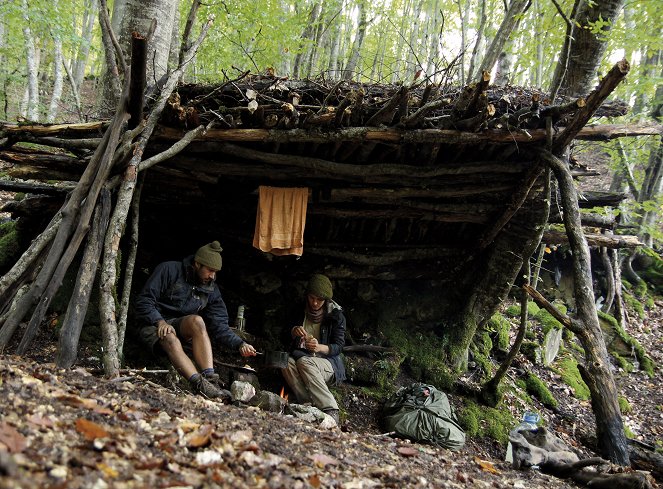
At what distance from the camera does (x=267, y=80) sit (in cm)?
462

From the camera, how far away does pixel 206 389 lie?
393 centimetres

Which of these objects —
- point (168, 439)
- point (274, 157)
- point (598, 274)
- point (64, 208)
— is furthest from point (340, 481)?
point (598, 274)

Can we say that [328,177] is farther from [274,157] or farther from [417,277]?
[417,277]

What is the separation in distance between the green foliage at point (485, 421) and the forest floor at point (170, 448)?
5.25 feet

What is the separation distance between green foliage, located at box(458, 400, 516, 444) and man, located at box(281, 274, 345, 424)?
5.65 ft

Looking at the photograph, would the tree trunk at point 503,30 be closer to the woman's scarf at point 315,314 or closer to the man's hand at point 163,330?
the woman's scarf at point 315,314

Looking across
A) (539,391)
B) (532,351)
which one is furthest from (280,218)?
(532,351)

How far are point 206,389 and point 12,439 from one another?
244cm

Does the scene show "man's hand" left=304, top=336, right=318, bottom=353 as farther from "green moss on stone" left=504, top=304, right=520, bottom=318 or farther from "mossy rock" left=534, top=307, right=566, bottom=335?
"green moss on stone" left=504, top=304, right=520, bottom=318

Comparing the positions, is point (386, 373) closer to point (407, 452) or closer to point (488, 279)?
point (488, 279)

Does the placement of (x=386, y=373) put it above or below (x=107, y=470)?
below

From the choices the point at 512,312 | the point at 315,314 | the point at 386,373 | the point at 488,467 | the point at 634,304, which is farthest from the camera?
the point at 634,304

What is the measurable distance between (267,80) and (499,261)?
13.4 feet

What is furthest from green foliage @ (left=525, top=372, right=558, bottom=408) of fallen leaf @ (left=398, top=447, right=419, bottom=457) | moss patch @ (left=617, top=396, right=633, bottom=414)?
fallen leaf @ (left=398, top=447, right=419, bottom=457)
